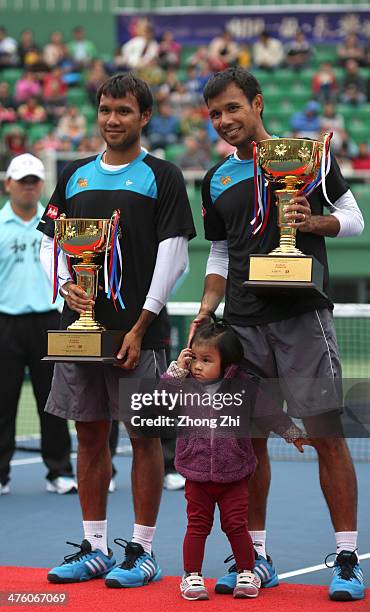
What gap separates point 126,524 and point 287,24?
1791 centimetres

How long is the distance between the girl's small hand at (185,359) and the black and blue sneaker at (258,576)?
0.92 meters

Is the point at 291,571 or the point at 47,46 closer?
the point at 291,571

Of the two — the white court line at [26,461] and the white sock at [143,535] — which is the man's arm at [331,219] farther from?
the white court line at [26,461]

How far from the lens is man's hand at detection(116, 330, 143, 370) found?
16.4 feet

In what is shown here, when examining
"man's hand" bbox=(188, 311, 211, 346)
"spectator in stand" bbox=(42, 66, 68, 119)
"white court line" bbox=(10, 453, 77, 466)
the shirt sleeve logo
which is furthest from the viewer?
"spectator in stand" bbox=(42, 66, 68, 119)

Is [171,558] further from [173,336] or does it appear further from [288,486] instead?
[173,336]

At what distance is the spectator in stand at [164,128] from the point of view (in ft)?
62.0

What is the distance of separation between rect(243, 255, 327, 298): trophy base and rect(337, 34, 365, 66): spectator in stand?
1828 centimetres

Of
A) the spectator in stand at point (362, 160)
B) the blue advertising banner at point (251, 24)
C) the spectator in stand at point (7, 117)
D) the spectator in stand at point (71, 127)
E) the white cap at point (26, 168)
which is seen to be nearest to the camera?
the white cap at point (26, 168)

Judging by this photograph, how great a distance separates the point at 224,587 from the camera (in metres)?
4.94

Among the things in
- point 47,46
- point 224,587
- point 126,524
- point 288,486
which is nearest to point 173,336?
point 288,486

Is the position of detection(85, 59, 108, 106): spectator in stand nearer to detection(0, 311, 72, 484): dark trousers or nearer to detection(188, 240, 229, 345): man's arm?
detection(0, 311, 72, 484): dark trousers

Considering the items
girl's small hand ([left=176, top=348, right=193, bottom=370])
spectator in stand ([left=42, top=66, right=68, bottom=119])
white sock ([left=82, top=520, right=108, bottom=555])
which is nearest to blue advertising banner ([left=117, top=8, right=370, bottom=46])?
spectator in stand ([left=42, top=66, right=68, bottom=119])

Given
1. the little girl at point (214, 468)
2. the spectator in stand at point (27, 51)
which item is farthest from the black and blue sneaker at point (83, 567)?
the spectator in stand at point (27, 51)
